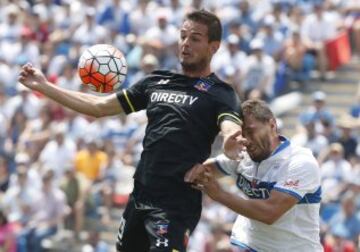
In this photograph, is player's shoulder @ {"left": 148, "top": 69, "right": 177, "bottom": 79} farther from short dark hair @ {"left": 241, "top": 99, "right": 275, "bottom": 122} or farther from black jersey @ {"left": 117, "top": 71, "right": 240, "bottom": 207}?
short dark hair @ {"left": 241, "top": 99, "right": 275, "bottom": 122}

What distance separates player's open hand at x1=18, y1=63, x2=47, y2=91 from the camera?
809 cm

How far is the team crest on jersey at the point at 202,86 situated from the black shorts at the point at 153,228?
88cm

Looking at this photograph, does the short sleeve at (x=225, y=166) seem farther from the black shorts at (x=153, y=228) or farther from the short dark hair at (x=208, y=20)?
the short dark hair at (x=208, y=20)

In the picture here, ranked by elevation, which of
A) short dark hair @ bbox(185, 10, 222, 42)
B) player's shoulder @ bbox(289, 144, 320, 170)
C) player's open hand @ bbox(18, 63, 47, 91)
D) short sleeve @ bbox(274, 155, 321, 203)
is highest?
short dark hair @ bbox(185, 10, 222, 42)

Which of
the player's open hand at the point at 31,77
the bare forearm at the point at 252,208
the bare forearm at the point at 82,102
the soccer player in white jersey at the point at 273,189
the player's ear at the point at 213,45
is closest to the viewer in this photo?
the bare forearm at the point at 252,208

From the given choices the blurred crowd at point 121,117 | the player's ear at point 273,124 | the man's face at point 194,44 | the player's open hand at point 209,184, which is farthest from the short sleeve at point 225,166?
the blurred crowd at point 121,117

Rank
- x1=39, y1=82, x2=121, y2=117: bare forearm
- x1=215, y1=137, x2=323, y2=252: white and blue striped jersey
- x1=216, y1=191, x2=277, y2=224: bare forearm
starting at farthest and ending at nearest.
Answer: x1=39, y1=82, x2=121, y2=117: bare forearm, x1=215, y1=137, x2=323, y2=252: white and blue striped jersey, x1=216, y1=191, x2=277, y2=224: bare forearm

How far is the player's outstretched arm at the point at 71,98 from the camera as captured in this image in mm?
8117

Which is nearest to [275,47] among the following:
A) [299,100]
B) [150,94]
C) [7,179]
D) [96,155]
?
[299,100]

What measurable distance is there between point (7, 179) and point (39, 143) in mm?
1077

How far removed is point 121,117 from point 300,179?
985cm

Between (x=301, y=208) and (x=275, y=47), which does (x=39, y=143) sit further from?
(x=301, y=208)

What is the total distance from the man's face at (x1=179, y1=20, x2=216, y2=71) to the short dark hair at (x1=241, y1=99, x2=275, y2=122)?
47cm

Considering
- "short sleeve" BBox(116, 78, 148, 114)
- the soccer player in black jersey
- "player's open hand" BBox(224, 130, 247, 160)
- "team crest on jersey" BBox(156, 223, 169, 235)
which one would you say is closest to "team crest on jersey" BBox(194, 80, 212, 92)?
the soccer player in black jersey
